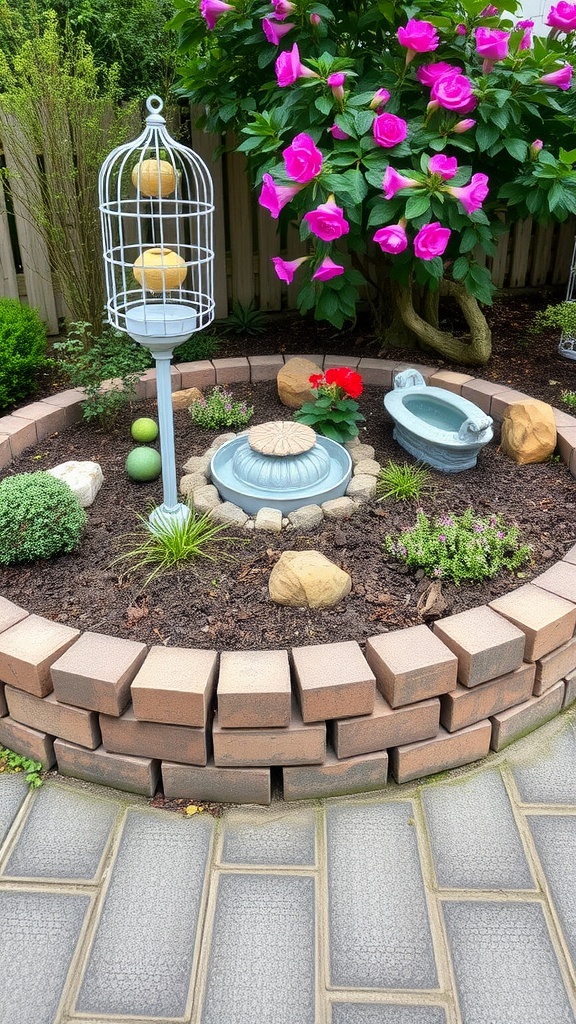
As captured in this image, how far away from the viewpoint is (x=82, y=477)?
9.91 feet

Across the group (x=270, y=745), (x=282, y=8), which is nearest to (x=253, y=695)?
(x=270, y=745)

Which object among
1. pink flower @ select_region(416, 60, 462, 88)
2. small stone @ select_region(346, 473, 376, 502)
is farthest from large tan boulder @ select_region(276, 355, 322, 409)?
pink flower @ select_region(416, 60, 462, 88)

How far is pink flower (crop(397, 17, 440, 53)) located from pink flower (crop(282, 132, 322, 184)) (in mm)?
683

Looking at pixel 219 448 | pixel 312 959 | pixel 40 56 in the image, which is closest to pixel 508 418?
pixel 219 448

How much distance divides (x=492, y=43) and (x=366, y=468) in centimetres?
180

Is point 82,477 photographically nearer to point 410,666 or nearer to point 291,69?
point 410,666

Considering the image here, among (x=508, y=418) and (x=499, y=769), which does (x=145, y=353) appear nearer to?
(x=508, y=418)

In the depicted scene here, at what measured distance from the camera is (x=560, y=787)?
2170mm

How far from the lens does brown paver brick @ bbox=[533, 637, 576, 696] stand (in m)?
2.33

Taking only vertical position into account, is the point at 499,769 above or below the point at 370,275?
below

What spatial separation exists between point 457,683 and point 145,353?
2458 millimetres

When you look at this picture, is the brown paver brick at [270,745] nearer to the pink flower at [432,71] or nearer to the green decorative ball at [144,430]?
the green decorative ball at [144,430]

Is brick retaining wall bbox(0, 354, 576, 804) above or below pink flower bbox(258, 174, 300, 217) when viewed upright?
below

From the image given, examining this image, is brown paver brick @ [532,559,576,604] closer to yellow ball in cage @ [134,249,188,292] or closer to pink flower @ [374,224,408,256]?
pink flower @ [374,224,408,256]
